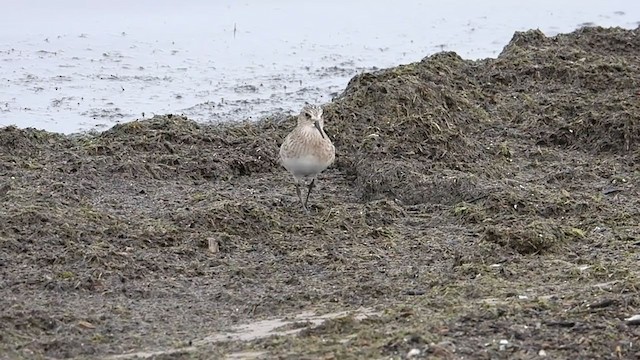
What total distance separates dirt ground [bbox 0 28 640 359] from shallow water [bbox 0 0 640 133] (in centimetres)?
180

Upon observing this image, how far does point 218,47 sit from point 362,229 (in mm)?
7036

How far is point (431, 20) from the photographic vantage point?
16953 millimetres

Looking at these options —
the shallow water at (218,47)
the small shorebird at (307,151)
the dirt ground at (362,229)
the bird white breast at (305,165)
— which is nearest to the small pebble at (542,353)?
the dirt ground at (362,229)

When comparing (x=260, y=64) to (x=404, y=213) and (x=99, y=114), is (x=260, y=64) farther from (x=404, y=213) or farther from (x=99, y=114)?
(x=404, y=213)

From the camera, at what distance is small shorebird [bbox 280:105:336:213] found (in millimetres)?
8883

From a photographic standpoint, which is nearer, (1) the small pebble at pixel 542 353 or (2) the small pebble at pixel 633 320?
(1) the small pebble at pixel 542 353

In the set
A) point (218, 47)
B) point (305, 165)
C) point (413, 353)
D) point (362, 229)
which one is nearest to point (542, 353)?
point (413, 353)

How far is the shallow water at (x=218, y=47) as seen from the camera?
1240 centimetres

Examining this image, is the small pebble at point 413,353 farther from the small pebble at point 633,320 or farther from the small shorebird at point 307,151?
the small shorebird at point 307,151

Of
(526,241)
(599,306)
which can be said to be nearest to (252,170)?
(526,241)

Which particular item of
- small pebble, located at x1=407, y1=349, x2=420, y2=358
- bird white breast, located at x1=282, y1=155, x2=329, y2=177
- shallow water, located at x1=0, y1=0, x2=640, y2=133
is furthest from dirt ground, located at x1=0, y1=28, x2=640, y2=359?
shallow water, located at x1=0, y1=0, x2=640, y2=133

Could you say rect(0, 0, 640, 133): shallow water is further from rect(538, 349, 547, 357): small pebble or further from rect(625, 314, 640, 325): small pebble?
rect(538, 349, 547, 357): small pebble

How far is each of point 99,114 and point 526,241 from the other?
5.65m

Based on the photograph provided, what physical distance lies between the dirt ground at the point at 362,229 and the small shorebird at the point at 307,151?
0.28m
